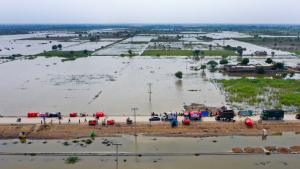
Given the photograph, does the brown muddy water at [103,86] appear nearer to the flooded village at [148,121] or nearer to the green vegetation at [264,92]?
the flooded village at [148,121]

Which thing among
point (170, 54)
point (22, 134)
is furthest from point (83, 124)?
point (170, 54)

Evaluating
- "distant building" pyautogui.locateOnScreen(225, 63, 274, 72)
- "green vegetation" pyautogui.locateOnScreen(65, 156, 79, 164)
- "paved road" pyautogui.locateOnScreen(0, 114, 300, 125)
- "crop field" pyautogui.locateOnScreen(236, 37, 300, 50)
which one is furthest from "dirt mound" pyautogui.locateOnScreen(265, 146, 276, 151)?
"crop field" pyautogui.locateOnScreen(236, 37, 300, 50)

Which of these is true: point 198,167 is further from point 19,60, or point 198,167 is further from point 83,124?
point 19,60

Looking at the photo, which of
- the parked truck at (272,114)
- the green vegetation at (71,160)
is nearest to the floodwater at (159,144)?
the green vegetation at (71,160)

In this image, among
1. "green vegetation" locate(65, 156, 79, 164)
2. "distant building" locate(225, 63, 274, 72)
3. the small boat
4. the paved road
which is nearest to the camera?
"green vegetation" locate(65, 156, 79, 164)

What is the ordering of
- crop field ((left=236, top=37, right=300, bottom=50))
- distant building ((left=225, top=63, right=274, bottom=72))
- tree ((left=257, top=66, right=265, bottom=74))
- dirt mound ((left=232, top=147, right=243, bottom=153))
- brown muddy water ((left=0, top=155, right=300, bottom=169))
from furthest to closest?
crop field ((left=236, top=37, right=300, bottom=50)) < distant building ((left=225, top=63, right=274, bottom=72)) < tree ((left=257, top=66, right=265, bottom=74)) < dirt mound ((left=232, top=147, right=243, bottom=153)) < brown muddy water ((left=0, top=155, right=300, bottom=169))

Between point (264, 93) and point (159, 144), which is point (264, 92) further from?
point (159, 144)

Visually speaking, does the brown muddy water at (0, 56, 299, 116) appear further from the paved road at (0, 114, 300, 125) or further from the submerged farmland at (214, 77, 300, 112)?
the paved road at (0, 114, 300, 125)
